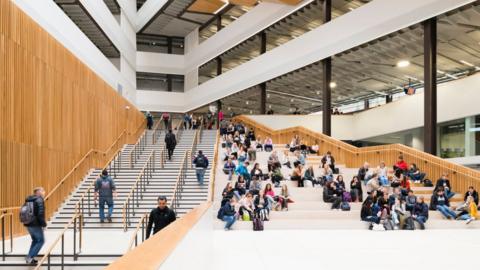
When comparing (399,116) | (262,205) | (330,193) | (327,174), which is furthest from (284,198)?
(399,116)

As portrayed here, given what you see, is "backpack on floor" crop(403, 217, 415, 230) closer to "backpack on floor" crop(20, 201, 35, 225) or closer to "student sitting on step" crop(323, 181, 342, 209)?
"student sitting on step" crop(323, 181, 342, 209)

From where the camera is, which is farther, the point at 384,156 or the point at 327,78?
the point at 327,78

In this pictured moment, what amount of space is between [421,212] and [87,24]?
68.9 ft

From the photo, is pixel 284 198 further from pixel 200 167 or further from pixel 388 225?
pixel 200 167

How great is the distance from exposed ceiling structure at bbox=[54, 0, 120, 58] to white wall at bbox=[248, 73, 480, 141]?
402 inches

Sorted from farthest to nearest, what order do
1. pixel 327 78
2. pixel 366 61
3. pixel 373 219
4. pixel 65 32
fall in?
pixel 366 61 < pixel 327 78 < pixel 65 32 < pixel 373 219

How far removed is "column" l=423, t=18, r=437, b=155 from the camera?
20266mm

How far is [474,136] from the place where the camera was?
22.4 meters

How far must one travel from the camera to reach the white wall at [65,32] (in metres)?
17.9

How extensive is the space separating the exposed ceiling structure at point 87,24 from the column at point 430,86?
16.0 metres

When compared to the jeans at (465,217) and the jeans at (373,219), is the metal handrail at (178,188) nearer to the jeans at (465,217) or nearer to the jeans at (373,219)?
the jeans at (373,219)

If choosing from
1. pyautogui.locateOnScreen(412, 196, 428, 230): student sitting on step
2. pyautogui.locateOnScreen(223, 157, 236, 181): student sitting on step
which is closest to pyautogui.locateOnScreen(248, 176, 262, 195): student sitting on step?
pyautogui.locateOnScreen(223, 157, 236, 181): student sitting on step

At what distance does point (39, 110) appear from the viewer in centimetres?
1553

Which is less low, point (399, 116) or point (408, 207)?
point (399, 116)
